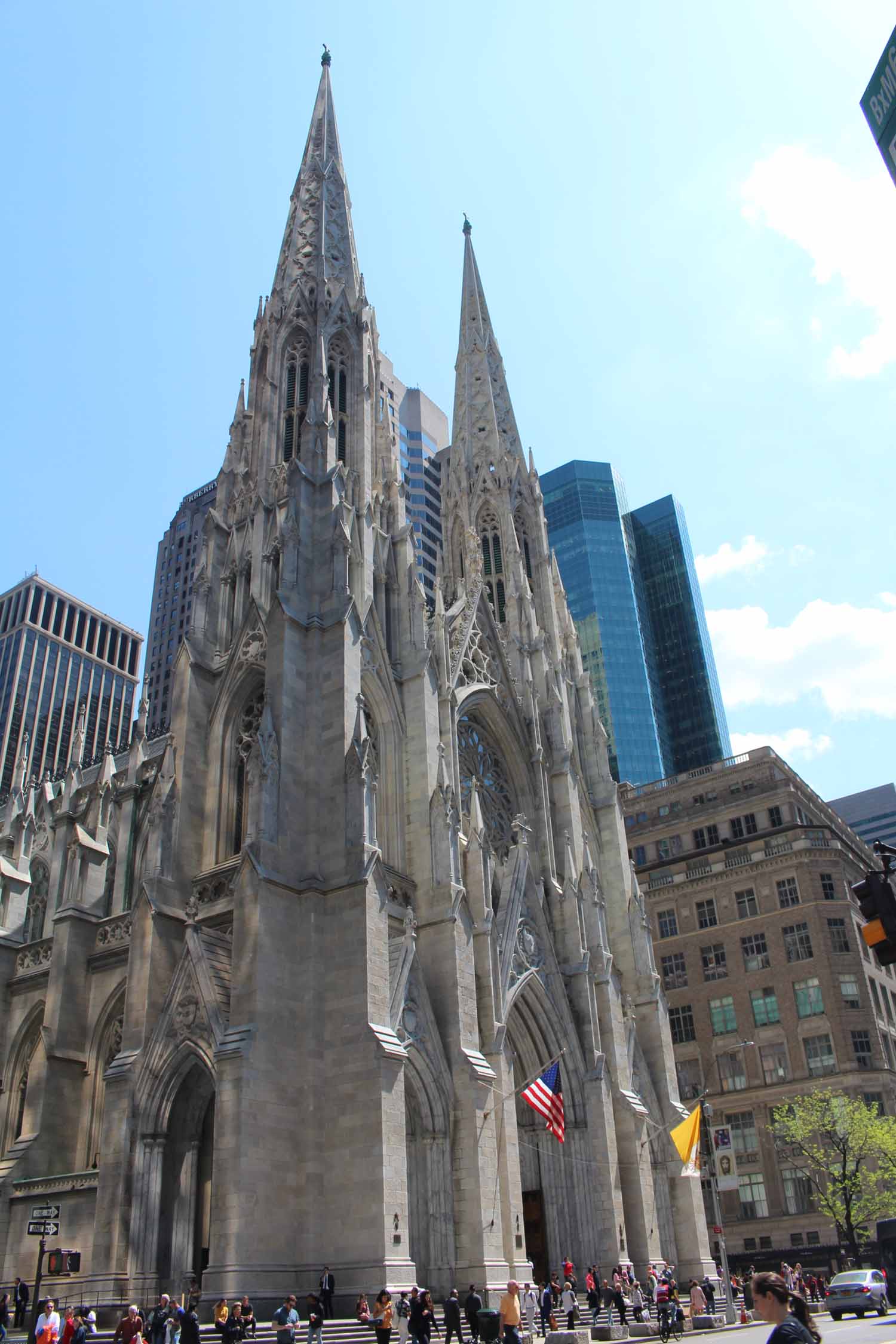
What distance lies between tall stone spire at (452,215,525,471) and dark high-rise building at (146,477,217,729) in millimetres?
56626

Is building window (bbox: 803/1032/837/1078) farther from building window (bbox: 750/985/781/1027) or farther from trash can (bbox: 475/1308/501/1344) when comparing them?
trash can (bbox: 475/1308/501/1344)

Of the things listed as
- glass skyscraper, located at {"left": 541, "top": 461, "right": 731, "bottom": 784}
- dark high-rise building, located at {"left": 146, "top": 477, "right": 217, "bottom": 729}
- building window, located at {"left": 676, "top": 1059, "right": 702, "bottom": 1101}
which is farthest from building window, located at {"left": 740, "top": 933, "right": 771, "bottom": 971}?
dark high-rise building, located at {"left": 146, "top": 477, "right": 217, "bottom": 729}

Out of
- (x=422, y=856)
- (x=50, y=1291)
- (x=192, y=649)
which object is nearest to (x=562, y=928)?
(x=422, y=856)

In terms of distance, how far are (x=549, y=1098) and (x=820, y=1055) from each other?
2832 centimetres

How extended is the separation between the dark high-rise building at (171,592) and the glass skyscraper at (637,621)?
39.9 metres

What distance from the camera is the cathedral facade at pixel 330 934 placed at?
2564 centimetres

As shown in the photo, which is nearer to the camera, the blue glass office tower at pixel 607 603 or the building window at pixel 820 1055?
the building window at pixel 820 1055

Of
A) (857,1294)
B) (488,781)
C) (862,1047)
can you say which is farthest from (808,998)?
(857,1294)

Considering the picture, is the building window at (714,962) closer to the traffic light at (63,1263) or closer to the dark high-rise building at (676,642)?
the traffic light at (63,1263)

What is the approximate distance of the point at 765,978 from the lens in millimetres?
55969

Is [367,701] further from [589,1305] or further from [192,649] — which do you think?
[589,1305]

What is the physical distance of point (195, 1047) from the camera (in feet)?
87.4

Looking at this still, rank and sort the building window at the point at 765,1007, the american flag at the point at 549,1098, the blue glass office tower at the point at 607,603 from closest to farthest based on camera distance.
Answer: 1. the american flag at the point at 549,1098
2. the building window at the point at 765,1007
3. the blue glass office tower at the point at 607,603

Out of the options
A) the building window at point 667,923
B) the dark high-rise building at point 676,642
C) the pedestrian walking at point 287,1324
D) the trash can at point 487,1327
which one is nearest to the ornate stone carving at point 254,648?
the pedestrian walking at point 287,1324
